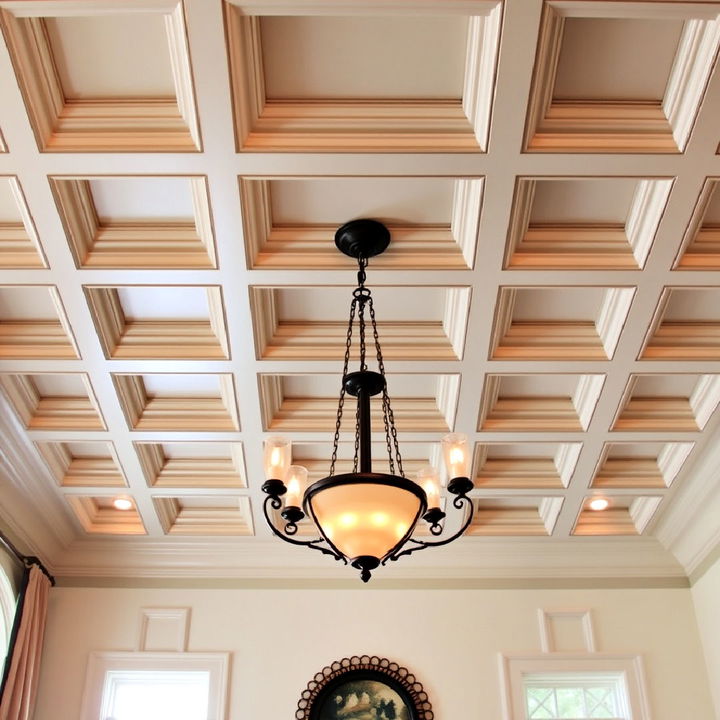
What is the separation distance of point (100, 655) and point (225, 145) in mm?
3453

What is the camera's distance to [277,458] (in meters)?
2.73

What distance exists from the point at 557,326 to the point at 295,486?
64.5 inches

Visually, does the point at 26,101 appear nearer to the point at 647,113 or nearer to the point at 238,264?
the point at 238,264

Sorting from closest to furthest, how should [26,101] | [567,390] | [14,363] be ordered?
1. [26,101]
2. [14,363]
3. [567,390]

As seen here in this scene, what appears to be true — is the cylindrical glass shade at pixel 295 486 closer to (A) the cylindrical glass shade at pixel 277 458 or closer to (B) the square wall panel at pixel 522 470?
(A) the cylindrical glass shade at pixel 277 458

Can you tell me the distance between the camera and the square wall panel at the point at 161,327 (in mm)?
3633

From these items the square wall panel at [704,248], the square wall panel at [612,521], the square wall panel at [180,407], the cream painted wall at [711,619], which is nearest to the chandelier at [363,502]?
the square wall panel at [704,248]

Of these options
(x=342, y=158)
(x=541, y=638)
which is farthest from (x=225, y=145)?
(x=541, y=638)

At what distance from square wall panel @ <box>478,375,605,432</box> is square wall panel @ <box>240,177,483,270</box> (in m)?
1.12

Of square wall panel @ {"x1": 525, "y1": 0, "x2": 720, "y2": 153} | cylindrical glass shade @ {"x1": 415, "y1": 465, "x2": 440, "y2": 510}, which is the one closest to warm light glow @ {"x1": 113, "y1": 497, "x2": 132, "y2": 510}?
cylindrical glass shade @ {"x1": 415, "y1": 465, "x2": 440, "y2": 510}

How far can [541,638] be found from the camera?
4984mm

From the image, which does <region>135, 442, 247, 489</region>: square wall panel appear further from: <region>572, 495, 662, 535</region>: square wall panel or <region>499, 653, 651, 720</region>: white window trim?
<region>572, 495, 662, 535</region>: square wall panel

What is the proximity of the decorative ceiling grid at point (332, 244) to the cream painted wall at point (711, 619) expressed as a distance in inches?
21.1

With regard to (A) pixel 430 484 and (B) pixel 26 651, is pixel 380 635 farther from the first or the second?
(A) pixel 430 484
